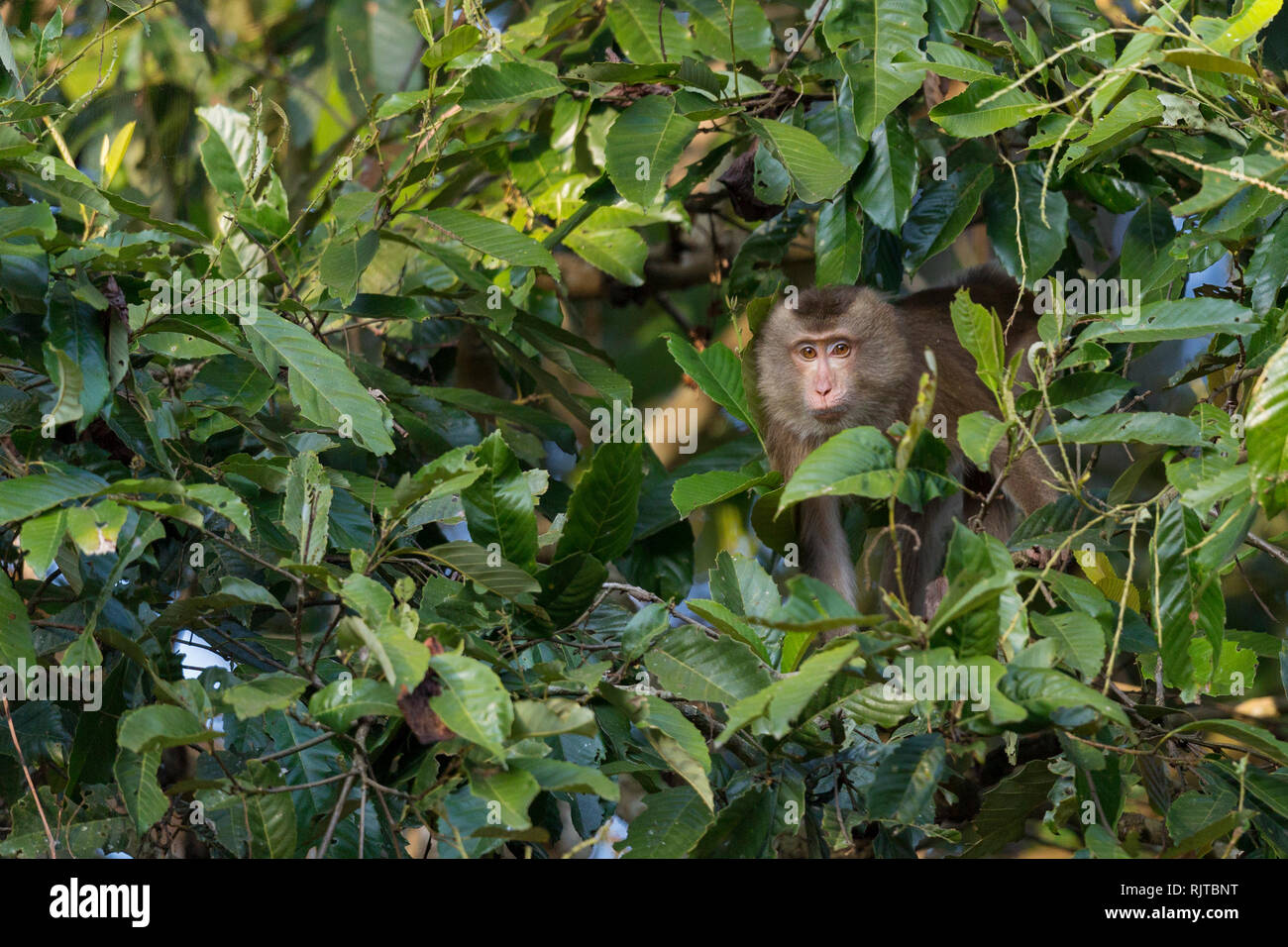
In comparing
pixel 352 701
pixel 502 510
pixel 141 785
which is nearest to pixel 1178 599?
pixel 502 510

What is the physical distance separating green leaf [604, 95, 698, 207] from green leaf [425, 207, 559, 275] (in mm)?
280

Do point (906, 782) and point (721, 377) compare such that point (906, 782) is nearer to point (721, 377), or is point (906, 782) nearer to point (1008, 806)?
point (1008, 806)

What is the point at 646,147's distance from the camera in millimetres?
3432

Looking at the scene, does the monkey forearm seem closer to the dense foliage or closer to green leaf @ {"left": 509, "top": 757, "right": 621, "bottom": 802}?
the dense foliage

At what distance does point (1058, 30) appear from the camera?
147 inches

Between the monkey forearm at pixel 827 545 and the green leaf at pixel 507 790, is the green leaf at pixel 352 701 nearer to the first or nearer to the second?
the green leaf at pixel 507 790

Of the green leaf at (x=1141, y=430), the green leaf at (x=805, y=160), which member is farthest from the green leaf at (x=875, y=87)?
the green leaf at (x=1141, y=430)

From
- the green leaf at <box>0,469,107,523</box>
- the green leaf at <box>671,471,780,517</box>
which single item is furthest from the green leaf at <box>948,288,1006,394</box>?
the green leaf at <box>0,469,107,523</box>

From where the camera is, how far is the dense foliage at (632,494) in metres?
2.10

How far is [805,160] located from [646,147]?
44cm

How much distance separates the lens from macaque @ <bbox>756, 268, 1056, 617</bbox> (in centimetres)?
445

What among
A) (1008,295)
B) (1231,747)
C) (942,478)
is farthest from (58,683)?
(1008,295)

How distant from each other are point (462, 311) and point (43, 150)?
49.5 inches
